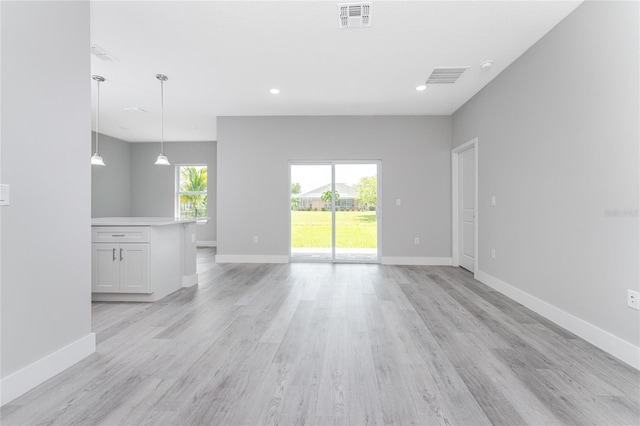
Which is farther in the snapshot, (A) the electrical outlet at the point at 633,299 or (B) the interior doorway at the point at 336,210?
(B) the interior doorway at the point at 336,210

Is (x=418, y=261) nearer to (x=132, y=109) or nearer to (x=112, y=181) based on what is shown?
(x=132, y=109)

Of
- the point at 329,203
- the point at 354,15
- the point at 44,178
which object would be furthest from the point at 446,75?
the point at 44,178

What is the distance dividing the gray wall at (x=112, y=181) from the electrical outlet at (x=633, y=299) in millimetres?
8944

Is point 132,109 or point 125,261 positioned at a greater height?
point 132,109

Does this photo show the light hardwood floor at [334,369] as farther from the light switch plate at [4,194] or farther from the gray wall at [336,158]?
the gray wall at [336,158]

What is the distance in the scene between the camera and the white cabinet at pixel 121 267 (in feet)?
10.9

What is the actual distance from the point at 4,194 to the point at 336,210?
463cm

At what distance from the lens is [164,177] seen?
841 centimetres

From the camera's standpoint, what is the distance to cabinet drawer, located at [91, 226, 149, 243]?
332cm

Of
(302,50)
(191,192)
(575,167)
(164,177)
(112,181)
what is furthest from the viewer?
(191,192)

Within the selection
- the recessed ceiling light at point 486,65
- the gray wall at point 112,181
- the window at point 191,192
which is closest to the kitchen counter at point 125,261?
the recessed ceiling light at point 486,65

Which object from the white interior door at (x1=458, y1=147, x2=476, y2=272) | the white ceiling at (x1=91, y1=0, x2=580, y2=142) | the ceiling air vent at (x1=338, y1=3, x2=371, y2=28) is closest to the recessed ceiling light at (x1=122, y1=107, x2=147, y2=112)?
the white ceiling at (x1=91, y1=0, x2=580, y2=142)

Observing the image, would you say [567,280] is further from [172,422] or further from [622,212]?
[172,422]

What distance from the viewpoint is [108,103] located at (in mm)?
5148
